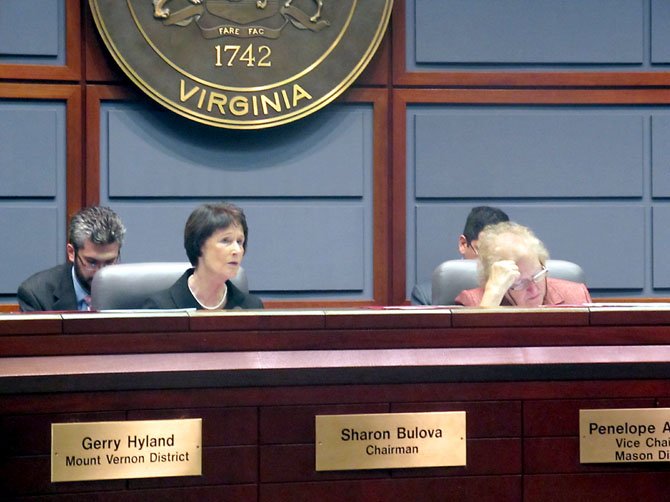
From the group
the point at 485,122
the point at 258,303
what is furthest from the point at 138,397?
the point at 485,122

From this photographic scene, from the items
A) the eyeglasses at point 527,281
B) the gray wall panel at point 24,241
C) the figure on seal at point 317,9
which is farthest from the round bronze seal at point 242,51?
the eyeglasses at point 527,281

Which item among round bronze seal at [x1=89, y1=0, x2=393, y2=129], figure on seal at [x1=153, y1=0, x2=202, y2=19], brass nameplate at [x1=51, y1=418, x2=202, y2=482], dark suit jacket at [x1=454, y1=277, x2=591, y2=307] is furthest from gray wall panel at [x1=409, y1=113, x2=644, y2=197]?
brass nameplate at [x1=51, y1=418, x2=202, y2=482]

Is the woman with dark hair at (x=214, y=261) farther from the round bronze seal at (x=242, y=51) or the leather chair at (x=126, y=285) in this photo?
the round bronze seal at (x=242, y=51)

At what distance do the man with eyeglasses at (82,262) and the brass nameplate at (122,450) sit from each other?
2.23 m

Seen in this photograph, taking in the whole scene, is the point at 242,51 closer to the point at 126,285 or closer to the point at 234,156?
the point at 234,156

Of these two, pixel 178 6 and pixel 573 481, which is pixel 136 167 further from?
pixel 573 481

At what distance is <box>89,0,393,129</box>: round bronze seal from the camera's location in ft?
12.2

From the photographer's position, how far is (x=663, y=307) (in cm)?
119

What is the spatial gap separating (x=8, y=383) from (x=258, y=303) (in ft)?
5.49

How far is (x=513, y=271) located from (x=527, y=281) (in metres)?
0.09

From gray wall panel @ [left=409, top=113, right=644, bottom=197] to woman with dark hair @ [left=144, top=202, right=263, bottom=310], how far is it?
4.51 ft

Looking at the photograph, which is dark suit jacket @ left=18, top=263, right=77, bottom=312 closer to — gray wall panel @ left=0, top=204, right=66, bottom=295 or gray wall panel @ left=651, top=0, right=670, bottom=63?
gray wall panel @ left=0, top=204, right=66, bottom=295

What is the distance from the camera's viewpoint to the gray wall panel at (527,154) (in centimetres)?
395

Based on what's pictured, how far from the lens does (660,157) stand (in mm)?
4043
